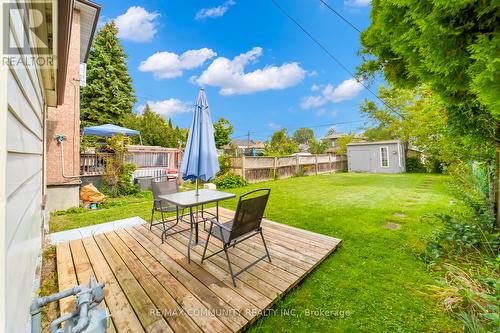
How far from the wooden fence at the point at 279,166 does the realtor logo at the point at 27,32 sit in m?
8.21

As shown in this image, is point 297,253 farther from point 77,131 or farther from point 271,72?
point 271,72

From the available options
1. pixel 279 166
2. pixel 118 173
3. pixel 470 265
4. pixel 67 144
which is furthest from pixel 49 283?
pixel 279 166

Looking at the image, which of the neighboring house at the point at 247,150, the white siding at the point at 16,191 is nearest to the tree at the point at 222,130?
the neighboring house at the point at 247,150

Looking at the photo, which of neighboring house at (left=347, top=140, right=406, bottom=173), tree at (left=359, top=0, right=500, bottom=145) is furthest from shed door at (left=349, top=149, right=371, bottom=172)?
tree at (left=359, top=0, right=500, bottom=145)

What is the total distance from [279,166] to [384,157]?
970 cm

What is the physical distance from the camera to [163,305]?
201 centimetres

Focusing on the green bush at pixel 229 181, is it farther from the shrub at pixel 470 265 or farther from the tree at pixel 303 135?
the tree at pixel 303 135

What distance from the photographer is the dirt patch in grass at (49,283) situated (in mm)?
1903

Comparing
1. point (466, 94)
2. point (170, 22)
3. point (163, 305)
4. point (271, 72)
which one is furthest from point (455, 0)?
point (271, 72)

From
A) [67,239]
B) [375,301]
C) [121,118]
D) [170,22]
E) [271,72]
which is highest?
[271,72]

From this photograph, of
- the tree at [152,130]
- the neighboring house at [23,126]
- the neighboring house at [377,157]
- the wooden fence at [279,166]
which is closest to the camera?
the neighboring house at [23,126]

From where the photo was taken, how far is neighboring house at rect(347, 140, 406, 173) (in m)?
15.9

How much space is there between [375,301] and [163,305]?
2.13m

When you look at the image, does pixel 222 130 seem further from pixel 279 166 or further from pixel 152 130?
pixel 279 166
